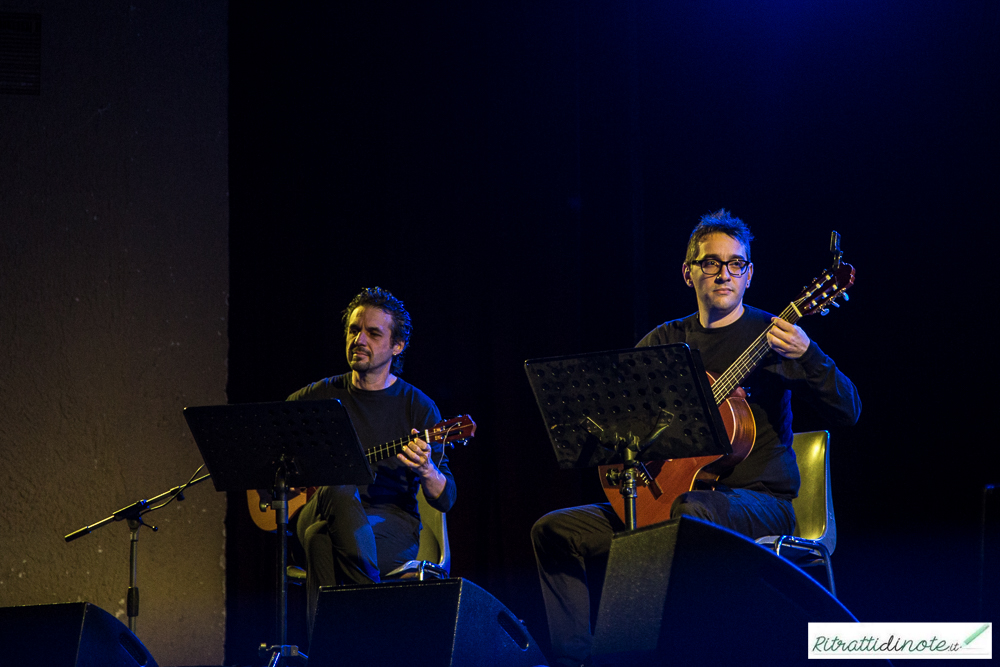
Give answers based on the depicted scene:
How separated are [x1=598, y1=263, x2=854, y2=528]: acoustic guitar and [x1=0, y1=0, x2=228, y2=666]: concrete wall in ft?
8.31

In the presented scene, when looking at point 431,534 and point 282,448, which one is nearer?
point 282,448

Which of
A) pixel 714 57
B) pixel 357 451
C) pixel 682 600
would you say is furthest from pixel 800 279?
pixel 682 600

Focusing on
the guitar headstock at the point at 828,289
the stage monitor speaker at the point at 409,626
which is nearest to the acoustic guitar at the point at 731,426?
the guitar headstock at the point at 828,289

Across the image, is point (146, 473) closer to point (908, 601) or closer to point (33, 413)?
point (33, 413)

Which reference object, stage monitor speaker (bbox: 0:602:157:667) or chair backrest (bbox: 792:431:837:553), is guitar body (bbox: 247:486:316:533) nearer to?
stage monitor speaker (bbox: 0:602:157:667)

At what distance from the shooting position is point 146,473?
4.66m

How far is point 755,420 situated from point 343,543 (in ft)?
4.77

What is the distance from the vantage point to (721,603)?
64.7 inches

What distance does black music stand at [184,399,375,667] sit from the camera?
299 cm

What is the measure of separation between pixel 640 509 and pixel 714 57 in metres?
Answer: 2.11

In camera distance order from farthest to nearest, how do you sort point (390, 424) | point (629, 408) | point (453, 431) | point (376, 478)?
point (390, 424), point (376, 478), point (453, 431), point (629, 408)

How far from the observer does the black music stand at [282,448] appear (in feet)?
9.82

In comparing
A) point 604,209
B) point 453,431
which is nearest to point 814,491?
point 453,431

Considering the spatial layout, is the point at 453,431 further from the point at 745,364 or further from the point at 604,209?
the point at 604,209
